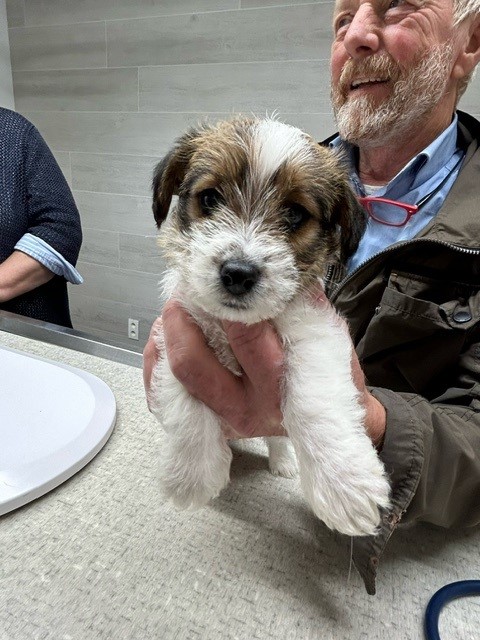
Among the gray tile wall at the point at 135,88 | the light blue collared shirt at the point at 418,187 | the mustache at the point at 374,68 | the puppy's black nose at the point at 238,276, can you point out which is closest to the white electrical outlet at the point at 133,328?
the gray tile wall at the point at 135,88

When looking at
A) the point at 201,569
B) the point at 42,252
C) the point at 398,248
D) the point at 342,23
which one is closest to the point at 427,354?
the point at 398,248

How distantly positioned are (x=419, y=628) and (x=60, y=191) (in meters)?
2.72

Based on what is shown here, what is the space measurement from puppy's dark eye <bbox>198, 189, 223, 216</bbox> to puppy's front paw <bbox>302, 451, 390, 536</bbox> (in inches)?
26.7

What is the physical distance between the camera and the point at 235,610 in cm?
88

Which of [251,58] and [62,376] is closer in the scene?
[62,376]

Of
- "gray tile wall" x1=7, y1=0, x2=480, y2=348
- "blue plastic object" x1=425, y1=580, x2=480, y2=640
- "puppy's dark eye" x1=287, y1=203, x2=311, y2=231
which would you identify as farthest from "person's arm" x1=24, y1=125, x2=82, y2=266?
"blue plastic object" x1=425, y1=580, x2=480, y2=640

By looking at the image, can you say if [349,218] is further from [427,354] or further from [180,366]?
[180,366]

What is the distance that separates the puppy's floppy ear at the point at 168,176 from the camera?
1.35 meters

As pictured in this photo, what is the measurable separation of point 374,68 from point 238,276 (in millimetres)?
1154

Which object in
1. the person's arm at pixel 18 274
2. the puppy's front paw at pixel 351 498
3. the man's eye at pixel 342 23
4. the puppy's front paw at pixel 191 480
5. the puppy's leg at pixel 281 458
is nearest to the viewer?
the puppy's front paw at pixel 351 498

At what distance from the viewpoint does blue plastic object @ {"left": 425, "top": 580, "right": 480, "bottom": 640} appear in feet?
2.77

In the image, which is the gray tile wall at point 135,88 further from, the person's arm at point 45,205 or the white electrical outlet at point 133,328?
the person's arm at point 45,205

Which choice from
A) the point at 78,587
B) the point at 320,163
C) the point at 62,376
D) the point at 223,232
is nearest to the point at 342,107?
the point at 320,163

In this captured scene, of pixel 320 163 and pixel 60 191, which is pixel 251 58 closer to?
pixel 60 191
